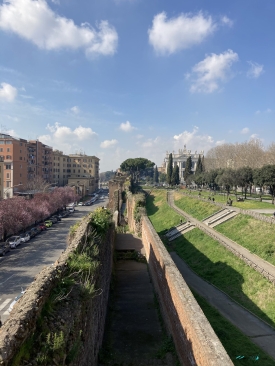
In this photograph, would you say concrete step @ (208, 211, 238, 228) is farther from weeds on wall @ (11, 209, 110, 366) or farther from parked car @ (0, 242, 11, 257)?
weeds on wall @ (11, 209, 110, 366)

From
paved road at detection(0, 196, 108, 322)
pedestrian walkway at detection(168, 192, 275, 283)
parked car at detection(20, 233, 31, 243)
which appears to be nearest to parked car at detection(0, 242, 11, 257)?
paved road at detection(0, 196, 108, 322)

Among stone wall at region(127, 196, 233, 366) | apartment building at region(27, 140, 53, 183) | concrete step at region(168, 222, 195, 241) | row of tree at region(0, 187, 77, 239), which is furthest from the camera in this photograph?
apartment building at region(27, 140, 53, 183)

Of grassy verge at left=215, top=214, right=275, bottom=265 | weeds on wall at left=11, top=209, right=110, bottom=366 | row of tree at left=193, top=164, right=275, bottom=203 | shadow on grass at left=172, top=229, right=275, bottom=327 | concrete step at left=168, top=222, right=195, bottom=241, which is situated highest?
row of tree at left=193, top=164, right=275, bottom=203

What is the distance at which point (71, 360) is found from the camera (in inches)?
175

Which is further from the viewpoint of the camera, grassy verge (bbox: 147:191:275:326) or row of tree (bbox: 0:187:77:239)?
row of tree (bbox: 0:187:77:239)

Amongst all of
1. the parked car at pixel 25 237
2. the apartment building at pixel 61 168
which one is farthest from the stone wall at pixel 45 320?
the apartment building at pixel 61 168

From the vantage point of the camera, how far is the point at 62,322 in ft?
15.0

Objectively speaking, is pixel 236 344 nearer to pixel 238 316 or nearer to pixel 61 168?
pixel 238 316

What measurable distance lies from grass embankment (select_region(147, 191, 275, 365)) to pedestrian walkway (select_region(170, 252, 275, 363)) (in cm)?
38

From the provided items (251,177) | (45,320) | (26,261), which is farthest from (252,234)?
(45,320)

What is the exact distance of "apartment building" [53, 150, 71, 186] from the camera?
3378 inches

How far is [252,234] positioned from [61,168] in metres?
76.1

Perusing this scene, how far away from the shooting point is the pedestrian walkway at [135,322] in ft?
29.8

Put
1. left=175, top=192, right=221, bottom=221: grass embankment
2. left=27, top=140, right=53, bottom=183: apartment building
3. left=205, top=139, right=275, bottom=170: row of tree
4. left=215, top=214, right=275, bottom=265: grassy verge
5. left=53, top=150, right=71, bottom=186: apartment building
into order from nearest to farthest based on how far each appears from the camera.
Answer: left=215, top=214, right=275, bottom=265: grassy verge
left=175, top=192, right=221, bottom=221: grass embankment
left=205, top=139, right=275, bottom=170: row of tree
left=27, top=140, right=53, bottom=183: apartment building
left=53, top=150, right=71, bottom=186: apartment building
